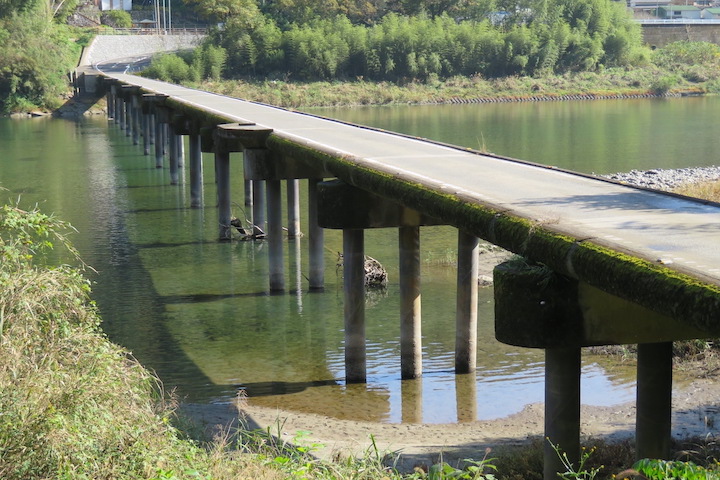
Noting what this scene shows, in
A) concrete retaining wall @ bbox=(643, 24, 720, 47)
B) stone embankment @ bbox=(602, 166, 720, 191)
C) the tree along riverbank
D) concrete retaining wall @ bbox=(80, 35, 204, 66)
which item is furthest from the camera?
concrete retaining wall @ bbox=(643, 24, 720, 47)

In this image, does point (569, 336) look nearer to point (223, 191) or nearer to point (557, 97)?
point (223, 191)

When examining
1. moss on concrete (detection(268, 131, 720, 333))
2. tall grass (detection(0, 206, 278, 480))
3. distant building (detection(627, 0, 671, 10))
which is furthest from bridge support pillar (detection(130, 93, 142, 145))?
distant building (detection(627, 0, 671, 10))

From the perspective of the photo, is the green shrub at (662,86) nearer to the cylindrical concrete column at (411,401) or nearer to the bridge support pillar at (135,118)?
the bridge support pillar at (135,118)

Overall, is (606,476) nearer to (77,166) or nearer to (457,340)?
(457,340)

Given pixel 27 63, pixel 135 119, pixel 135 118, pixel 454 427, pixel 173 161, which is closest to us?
pixel 454 427

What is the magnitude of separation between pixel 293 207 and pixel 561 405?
14483mm

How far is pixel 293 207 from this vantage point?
22.0 m

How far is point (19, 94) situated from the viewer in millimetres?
66938

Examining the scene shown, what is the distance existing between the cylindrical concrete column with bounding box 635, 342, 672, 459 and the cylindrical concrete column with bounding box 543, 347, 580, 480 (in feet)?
1.74

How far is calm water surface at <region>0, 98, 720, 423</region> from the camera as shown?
41.2ft

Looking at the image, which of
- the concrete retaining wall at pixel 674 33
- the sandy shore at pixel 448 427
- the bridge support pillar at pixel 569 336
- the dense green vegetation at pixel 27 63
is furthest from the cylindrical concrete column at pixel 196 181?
the concrete retaining wall at pixel 674 33

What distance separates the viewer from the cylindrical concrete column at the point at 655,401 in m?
8.02

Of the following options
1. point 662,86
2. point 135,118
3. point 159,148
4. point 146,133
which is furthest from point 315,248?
point 662,86

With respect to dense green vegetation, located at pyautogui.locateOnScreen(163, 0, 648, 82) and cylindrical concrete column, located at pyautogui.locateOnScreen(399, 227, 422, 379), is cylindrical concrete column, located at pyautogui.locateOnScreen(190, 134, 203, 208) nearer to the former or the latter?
cylindrical concrete column, located at pyautogui.locateOnScreen(399, 227, 422, 379)
